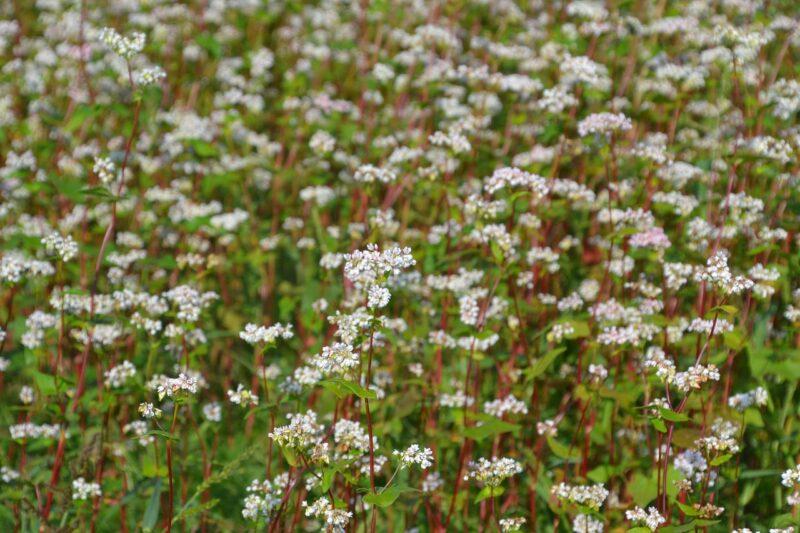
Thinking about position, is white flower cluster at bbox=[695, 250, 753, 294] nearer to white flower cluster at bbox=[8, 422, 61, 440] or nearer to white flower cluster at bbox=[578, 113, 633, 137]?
white flower cluster at bbox=[578, 113, 633, 137]

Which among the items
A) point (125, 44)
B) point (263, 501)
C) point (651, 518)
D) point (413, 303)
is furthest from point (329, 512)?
point (125, 44)

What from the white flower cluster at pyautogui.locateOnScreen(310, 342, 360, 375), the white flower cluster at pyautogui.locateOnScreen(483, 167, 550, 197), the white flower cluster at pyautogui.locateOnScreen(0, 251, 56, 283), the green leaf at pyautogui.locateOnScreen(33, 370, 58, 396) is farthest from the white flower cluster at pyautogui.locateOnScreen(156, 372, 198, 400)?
the white flower cluster at pyautogui.locateOnScreen(483, 167, 550, 197)

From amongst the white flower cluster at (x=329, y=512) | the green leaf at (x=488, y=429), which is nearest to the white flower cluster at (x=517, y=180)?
the green leaf at (x=488, y=429)

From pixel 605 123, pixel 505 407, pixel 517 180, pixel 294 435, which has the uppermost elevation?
pixel 605 123

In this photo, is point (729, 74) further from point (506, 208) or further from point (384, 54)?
point (384, 54)

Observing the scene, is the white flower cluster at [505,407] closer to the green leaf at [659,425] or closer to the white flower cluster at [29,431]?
the green leaf at [659,425]

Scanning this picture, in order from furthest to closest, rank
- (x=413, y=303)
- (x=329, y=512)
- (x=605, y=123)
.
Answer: (x=413, y=303), (x=605, y=123), (x=329, y=512)

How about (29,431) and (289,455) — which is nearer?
(289,455)

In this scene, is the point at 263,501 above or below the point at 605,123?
below

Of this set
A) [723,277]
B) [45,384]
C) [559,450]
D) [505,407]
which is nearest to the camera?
[723,277]

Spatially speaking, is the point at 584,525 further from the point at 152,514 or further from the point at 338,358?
the point at 152,514
